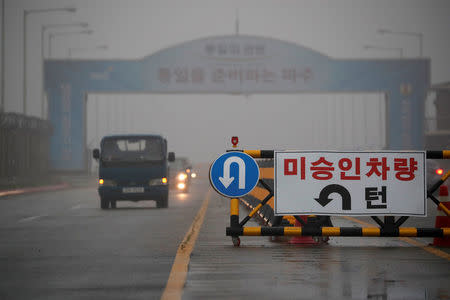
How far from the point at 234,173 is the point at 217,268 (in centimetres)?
231

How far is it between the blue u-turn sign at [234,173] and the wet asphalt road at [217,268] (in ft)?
2.56

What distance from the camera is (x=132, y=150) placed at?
26.1 m

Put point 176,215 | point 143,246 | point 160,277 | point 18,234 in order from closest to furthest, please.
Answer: point 160,277, point 143,246, point 18,234, point 176,215

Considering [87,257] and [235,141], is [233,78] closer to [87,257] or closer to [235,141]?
[235,141]

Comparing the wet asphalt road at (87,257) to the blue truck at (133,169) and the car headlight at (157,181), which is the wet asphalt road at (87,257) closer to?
the blue truck at (133,169)

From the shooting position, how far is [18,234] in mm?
15000

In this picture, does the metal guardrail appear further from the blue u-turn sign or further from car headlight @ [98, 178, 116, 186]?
car headlight @ [98, 178, 116, 186]

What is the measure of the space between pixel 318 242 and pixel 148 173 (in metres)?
13.9

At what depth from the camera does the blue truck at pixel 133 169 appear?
25688mm

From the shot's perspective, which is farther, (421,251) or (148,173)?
(148,173)

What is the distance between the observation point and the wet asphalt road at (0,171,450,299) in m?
7.79

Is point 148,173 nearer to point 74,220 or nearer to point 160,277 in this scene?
point 74,220

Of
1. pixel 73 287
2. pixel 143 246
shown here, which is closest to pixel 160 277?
pixel 73 287

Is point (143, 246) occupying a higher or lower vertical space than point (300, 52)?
lower
